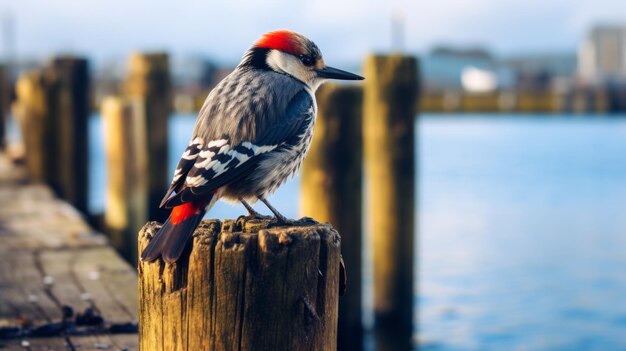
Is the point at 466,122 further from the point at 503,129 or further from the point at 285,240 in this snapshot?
the point at 285,240

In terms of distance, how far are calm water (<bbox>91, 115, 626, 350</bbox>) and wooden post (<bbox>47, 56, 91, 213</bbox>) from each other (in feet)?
5.13

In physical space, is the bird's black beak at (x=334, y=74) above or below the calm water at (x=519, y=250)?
above

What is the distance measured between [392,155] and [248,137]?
4.40 metres

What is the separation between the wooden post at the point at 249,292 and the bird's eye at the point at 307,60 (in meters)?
1.31

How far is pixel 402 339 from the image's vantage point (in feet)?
28.4

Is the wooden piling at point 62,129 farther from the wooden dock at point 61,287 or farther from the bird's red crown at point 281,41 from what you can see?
the bird's red crown at point 281,41

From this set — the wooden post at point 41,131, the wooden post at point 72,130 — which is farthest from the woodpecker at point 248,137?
the wooden post at point 72,130

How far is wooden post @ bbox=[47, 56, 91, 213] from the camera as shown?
11.3 metres

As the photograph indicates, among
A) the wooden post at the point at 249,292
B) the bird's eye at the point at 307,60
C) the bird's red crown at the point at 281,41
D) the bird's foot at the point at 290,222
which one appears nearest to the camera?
the wooden post at the point at 249,292

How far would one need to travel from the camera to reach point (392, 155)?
25.6 ft

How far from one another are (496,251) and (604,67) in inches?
3357

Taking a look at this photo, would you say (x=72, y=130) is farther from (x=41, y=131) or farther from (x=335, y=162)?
(x=335, y=162)

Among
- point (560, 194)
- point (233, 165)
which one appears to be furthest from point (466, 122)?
point (233, 165)

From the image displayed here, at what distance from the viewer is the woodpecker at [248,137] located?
10.2ft
